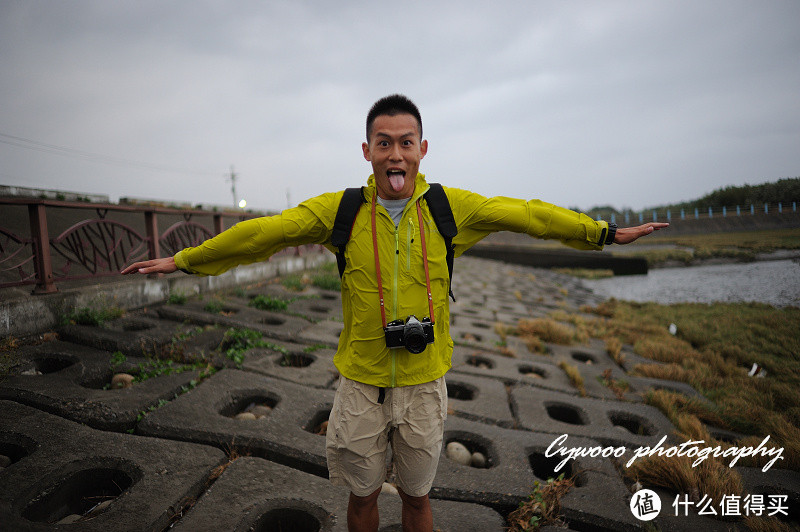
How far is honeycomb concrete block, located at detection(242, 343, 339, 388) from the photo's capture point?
416 cm

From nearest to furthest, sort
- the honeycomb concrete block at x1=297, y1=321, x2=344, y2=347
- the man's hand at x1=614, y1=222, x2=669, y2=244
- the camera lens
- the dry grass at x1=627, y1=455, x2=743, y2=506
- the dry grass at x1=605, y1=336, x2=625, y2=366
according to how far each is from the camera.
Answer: the camera lens
the man's hand at x1=614, y1=222, x2=669, y2=244
the dry grass at x1=627, y1=455, x2=743, y2=506
the honeycomb concrete block at x1=297, y1=321, x2=344, y2=347
the dry grass at x1=605, y1=336, x2=625, y2=366

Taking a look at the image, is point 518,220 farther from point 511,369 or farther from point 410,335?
point 511,369

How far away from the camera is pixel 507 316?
909cm

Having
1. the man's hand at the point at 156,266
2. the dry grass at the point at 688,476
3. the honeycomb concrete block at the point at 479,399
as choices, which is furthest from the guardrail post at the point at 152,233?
the dry grass at the point at 688,476

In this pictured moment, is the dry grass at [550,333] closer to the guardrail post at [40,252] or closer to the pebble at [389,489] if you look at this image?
the pebble at [389,489]

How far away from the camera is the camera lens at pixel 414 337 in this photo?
1676mm

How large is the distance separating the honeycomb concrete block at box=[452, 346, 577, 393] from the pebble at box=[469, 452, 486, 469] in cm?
174

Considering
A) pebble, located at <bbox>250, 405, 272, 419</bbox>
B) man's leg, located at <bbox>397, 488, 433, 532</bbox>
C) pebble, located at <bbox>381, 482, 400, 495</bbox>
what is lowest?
pebble, located at <bbox>381, 482, 400, 495</bbox>

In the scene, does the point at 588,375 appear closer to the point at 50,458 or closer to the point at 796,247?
the point at 796,247

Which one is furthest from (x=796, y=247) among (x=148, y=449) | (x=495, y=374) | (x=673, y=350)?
(x=148, y=449)

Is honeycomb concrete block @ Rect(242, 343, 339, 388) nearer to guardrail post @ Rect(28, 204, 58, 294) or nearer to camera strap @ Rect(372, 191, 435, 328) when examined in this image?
guardrail post @ Rect(28, 204, 58, 294)

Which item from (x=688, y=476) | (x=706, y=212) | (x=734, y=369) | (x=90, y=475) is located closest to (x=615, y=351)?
(x=734, y=369)

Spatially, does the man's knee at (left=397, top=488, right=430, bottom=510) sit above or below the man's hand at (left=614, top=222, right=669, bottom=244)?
below

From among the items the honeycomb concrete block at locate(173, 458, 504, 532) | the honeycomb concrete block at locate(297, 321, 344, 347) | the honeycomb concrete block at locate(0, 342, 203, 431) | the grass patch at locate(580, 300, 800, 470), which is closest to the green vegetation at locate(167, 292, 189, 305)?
the honeycomb concrete block at locate(0, 342, 203, 431)
